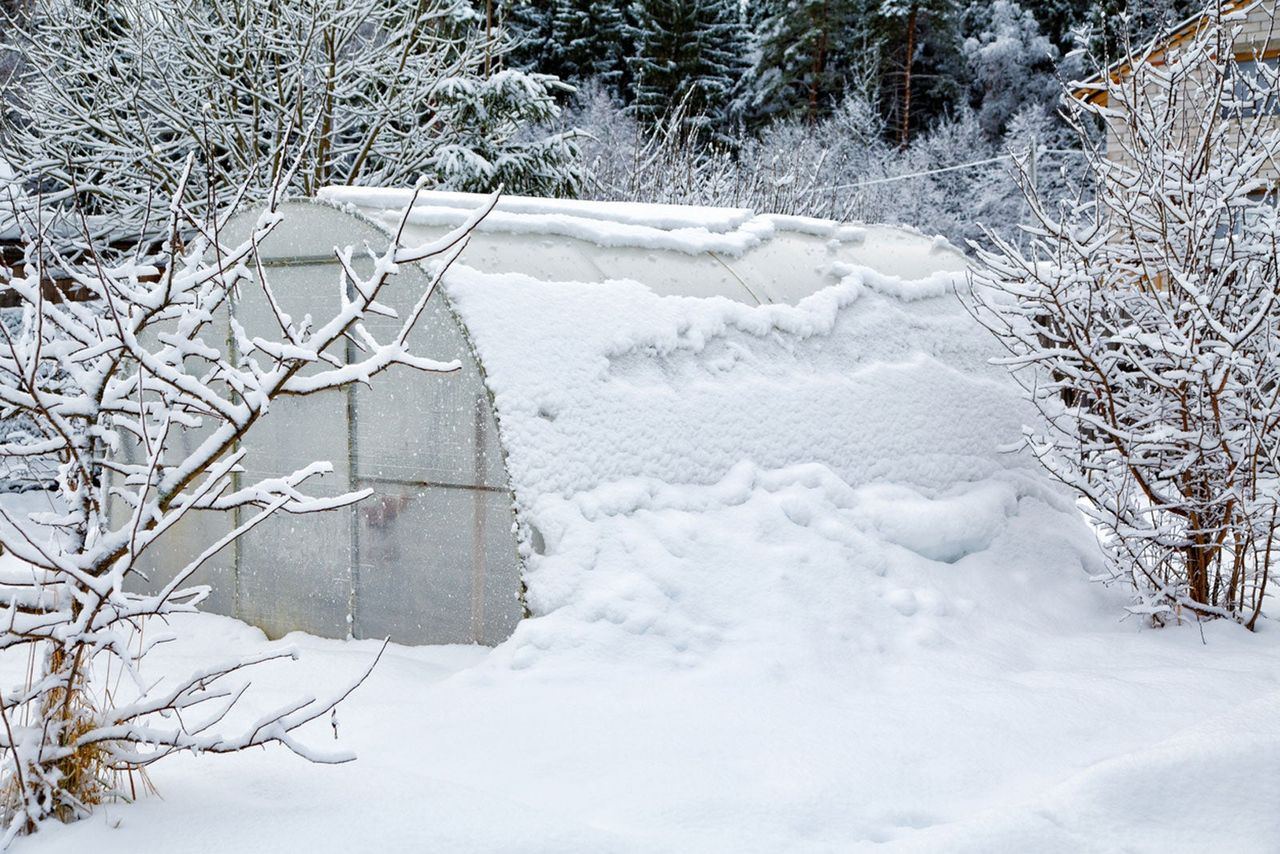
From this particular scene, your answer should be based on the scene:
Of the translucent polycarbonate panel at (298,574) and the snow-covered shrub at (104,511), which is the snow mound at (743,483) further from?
the snow-covered shrub at (104,511)

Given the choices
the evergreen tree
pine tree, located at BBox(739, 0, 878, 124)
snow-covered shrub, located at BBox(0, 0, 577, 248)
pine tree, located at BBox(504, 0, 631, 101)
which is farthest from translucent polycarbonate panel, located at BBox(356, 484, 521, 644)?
the evergreen tree

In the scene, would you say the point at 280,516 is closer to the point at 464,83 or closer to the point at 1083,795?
the point at 1083,795

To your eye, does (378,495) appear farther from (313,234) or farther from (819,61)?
(819,61)

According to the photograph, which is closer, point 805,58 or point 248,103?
point 248,103

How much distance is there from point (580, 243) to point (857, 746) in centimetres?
313

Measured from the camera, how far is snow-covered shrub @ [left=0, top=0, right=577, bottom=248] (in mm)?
11844

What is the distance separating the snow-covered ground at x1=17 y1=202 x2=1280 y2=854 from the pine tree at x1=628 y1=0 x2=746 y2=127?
2055 cm

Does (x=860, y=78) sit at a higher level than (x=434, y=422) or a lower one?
higher

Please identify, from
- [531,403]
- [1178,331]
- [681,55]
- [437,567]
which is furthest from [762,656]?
[681,55]

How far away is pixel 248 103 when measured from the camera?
1271 centimetres

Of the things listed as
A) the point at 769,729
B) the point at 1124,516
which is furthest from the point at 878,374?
the point at 769,729

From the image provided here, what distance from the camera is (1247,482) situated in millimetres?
5473

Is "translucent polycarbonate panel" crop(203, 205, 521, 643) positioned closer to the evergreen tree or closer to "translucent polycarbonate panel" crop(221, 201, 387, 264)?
"translucent polycarbonate panel" crop(221, 201, 387, 264)

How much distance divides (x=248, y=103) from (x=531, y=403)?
30.4 feet
